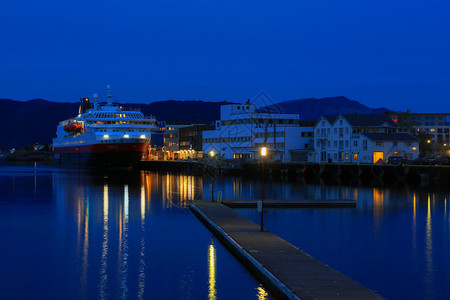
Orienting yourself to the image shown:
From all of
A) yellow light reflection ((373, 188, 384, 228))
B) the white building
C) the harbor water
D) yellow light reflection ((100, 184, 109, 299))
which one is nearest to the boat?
the white building

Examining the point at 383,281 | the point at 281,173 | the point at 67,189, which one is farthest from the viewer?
the point at 281,173

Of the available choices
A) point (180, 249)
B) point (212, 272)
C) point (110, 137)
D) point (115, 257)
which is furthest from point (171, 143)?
point (212, 272)

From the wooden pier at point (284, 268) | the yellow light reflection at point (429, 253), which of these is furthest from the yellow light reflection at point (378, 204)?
the wooden pier at point (284, 268)

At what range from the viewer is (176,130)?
186 meters

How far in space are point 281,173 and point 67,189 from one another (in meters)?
47.2

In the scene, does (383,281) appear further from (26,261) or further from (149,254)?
(26,261)

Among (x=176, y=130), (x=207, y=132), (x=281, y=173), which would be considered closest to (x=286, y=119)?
(x=207, y=132)

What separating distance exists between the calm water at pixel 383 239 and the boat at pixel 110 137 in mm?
86964

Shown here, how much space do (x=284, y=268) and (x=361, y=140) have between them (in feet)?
280

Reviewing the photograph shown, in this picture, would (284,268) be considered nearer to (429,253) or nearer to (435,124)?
(429,253)

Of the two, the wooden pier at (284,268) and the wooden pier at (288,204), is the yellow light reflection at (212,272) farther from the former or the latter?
the wooden pier at (288,204)

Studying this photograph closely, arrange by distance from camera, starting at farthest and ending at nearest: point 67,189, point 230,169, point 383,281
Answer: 1. point 230,169
2. point 67,189
3. point 383,281

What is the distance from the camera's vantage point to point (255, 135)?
131 metres

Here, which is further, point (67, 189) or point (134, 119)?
point (134, 119)
